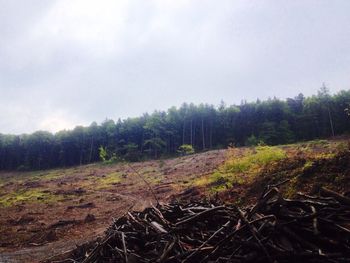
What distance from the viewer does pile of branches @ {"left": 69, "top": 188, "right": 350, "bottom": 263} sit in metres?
2.58

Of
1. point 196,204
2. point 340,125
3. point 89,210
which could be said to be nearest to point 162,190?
point 89,210

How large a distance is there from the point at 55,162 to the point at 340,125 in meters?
60.0

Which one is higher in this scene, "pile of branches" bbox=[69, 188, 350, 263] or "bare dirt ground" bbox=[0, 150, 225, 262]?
"pile of branches" bbox=[69, 188, 350, 263]

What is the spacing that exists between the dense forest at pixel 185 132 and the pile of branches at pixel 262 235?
5019 cm

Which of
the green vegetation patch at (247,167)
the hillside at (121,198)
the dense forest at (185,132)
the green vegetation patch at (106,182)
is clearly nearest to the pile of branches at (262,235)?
the hillside at (121,198)

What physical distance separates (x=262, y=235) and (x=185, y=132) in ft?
230

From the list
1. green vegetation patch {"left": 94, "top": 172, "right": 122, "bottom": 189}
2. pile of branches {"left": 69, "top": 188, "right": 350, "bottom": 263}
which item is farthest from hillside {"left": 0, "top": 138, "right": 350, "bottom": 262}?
green vegetation patch {"left": 94, "top": 172, "right": 122, "bottom": 189}

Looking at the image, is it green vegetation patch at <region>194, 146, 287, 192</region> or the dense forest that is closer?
green vegetation patch at <region>194, 146, 287, 192</region>

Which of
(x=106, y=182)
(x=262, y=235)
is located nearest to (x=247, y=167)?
(x=262, y=235)

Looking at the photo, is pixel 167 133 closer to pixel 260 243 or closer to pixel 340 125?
pixel 340 125

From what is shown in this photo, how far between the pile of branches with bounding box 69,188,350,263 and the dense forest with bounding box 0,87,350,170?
5019 cm

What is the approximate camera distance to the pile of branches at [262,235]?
2.58 metres

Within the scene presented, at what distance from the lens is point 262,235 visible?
2.82m

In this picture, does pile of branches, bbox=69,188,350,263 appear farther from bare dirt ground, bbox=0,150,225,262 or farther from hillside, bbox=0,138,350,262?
bare dirt ground, bbox=0,150,225,262
